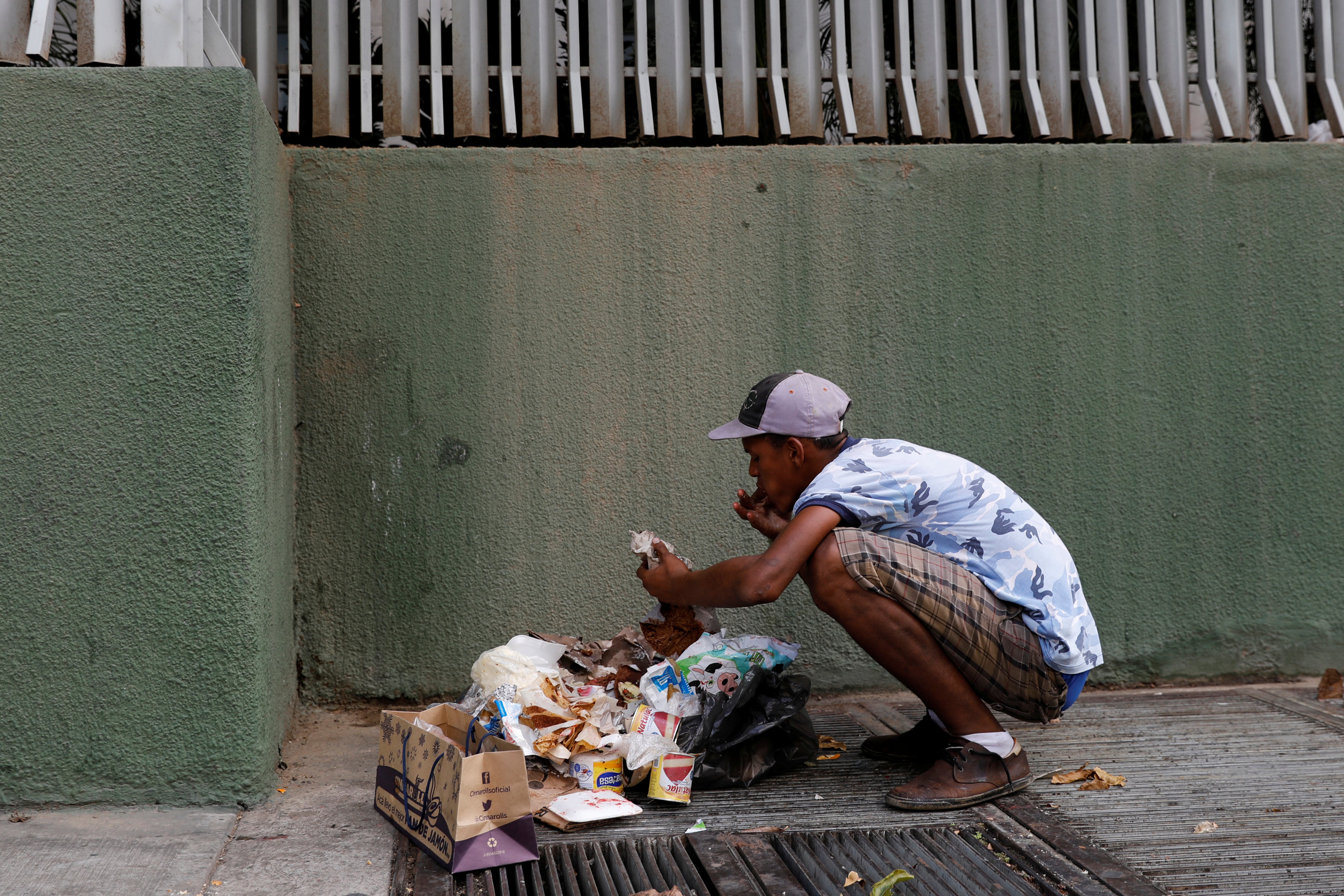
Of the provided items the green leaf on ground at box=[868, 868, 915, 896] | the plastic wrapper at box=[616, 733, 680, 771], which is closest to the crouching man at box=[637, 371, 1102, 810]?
the plastic wrapper at box=[616, 733, 680, 771]

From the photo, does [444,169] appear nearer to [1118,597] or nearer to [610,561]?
[610,561]

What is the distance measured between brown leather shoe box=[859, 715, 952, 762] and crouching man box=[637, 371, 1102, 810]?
0.21 meters

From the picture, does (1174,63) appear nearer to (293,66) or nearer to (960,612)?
(960,612)

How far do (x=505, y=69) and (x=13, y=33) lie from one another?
1.46m

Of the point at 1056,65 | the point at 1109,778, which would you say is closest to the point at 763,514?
the point at 1109,778

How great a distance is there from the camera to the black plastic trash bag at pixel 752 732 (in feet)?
8.75

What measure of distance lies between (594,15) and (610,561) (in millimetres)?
1908

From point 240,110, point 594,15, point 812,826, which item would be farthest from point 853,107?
point 812,826

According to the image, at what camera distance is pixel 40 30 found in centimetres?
267

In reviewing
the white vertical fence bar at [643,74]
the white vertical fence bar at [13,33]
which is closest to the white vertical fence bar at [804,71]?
the white vertical fence bar at [643,74]

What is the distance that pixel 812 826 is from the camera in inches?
95.9

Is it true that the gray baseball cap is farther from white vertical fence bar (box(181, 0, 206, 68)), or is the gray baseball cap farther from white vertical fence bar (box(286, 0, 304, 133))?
white vertical fence bar (box(286, 0, 304, 133))

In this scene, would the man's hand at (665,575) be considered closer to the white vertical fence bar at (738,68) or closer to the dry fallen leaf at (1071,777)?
the dry fallen leaf at (1071,777)

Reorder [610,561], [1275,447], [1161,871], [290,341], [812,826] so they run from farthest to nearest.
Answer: [1275,447]
[610,561]
[290,341]
[812,826]
[1161,871]
